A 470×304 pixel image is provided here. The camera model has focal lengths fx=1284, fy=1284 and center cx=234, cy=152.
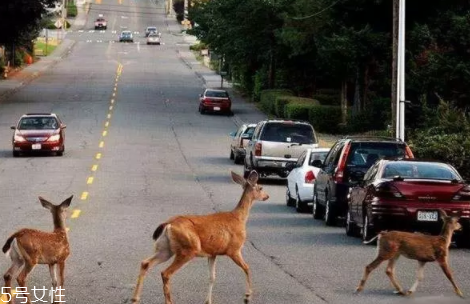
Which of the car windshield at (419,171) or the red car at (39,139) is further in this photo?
the red car at (39,139)

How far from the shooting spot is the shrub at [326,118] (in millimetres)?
60594

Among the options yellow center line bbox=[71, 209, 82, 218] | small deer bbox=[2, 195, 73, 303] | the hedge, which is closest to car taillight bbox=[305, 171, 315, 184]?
yellow center line bbox=[71, 209, 82, 218]

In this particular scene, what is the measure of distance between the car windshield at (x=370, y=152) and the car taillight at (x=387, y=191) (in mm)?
3858

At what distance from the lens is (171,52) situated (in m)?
125

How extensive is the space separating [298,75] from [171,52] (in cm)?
5196

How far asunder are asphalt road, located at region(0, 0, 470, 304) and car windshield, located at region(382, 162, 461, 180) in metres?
1.39

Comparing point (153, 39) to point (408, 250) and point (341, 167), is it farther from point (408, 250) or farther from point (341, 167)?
point (408, 250)

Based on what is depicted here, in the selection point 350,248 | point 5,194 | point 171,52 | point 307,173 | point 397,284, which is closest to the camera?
point 397,284

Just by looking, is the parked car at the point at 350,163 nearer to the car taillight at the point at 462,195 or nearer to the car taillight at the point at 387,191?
the car taillight at the point at 387,191

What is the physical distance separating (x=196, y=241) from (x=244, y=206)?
1216 millimetres

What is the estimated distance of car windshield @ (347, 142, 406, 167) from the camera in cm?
2523

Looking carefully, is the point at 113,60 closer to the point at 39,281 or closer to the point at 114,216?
the point at 114,216

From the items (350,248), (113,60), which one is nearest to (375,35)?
(350,248)

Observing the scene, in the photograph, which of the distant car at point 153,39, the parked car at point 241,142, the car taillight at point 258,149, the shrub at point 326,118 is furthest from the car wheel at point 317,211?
the distant car at point 153,39
